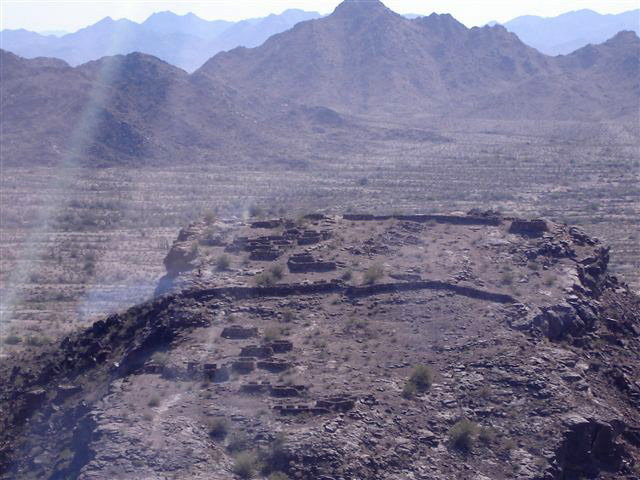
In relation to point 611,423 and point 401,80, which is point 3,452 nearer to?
point 611,423

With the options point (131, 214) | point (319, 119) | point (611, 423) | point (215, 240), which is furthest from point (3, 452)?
point (319, 119)

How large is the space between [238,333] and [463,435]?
5468mm

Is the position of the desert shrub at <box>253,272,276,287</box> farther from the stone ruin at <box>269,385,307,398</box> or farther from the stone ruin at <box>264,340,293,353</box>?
the stone ruin at <box>269,385,307,398</box>

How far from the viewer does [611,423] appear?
17.2 meters

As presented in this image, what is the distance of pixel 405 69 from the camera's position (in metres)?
132

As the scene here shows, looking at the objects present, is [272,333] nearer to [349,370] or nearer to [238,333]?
[238,333]

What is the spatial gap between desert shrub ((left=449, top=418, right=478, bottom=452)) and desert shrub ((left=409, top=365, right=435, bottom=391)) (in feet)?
4.43

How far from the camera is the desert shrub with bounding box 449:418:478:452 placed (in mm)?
16312

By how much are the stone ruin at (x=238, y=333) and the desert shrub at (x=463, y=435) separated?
5.01m

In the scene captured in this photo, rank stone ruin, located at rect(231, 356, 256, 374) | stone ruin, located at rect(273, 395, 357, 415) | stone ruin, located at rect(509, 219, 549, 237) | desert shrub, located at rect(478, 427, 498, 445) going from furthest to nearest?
stone ruin, located at rect(509, 219, 549, 237) → stone ruin, located at rect(231, 356, 256, 374) → stone ruin, located at rect(273, 395, 357, 415) → desert shrub, located at rect(478, 427, 498, 445)

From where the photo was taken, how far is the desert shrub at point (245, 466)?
49.9 feet

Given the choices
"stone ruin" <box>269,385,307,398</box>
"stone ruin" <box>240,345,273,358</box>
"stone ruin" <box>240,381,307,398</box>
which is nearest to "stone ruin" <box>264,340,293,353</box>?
"stone ruin" <box>240,345,273,358</box>

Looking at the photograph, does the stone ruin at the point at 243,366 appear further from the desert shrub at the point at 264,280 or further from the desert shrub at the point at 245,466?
the desert shrub at the point at 264,280

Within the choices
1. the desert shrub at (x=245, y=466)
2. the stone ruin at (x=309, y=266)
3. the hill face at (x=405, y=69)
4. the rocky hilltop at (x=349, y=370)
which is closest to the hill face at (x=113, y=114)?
the hill face at (x=405, y=69)
